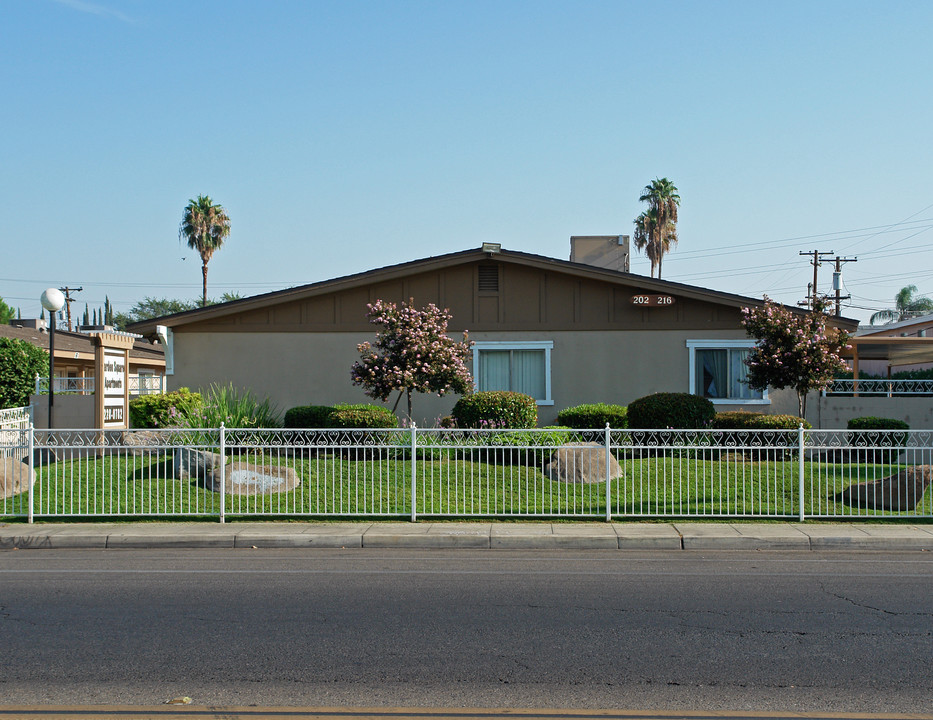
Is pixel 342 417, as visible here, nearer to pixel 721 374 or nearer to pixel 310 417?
pixel 310 417

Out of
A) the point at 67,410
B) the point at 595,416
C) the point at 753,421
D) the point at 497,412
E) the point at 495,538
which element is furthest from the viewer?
the point at 67,410

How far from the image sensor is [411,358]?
704 inches

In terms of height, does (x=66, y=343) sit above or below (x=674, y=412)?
above

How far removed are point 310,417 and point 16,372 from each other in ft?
53.4

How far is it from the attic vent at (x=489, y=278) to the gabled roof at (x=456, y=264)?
0.88 feet

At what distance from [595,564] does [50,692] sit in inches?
250

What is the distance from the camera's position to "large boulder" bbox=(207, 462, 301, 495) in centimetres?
1355

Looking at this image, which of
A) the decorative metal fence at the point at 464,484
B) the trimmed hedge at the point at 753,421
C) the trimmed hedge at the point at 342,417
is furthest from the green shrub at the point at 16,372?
the trimmed hedge at the point at 753,421

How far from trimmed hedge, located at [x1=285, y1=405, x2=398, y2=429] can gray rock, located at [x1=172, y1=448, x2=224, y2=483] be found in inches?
140

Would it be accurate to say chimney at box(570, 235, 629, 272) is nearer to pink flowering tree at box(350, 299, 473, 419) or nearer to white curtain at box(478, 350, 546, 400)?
white curtain at box(478, 350, 546, 400)

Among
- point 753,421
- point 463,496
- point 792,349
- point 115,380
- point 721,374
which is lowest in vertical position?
point 463,496

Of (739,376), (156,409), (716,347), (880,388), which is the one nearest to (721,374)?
(739,376)

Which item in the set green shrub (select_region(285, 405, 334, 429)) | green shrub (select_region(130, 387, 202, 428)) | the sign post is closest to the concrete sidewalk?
green shrub (select_region(285, 405, 334, 429))

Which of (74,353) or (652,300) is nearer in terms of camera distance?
(652,300)
